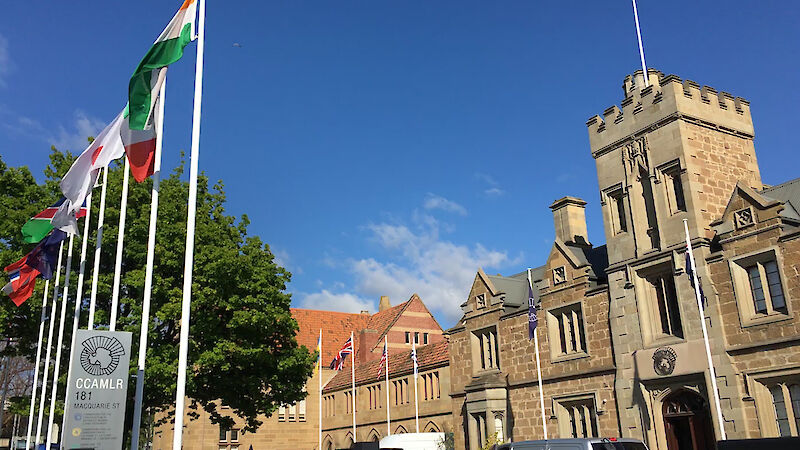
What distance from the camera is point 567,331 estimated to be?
29375 millimetres

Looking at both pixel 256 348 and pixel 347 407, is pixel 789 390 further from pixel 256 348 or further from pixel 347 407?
pixel 347 407

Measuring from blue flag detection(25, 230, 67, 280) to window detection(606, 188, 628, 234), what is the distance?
21.1 metres

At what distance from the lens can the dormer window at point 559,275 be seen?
29812 millimetres

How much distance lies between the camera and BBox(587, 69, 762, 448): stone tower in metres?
23.7

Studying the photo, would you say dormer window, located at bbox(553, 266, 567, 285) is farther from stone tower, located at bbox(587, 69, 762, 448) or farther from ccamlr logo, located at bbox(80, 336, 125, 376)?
ccamlr logo, located at bbox(80, 336, 125, 376)

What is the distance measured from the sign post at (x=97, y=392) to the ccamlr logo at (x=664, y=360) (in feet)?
61.1

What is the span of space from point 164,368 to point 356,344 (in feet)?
110

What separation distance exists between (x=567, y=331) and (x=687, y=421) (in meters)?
6.78

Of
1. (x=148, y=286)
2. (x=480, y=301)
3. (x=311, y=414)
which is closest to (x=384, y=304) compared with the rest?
(x=311, y=414)

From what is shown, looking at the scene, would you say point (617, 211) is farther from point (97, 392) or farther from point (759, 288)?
point (97, 392)

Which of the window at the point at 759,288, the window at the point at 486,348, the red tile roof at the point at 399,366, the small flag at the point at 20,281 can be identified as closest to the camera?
the window at the point at 759,288

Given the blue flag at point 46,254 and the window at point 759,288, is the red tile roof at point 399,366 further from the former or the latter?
the blue flag at point 46,254

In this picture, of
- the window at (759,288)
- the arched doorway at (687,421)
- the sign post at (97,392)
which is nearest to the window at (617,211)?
the window at (759,288)

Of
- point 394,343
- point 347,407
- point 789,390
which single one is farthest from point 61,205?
point 394,343
